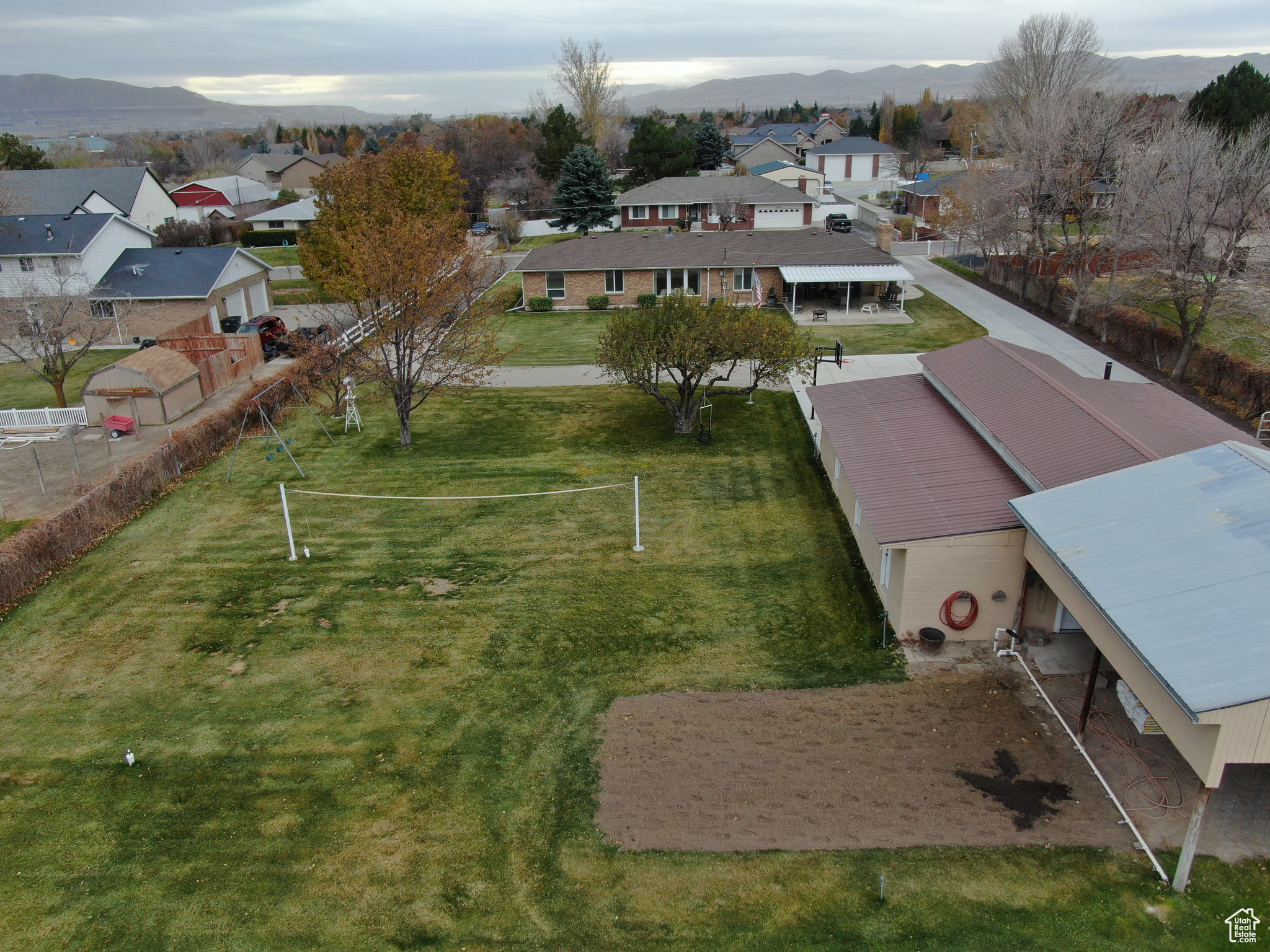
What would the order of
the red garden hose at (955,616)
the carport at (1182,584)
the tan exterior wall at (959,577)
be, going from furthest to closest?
the red garden hose at (955,616) → the tan exterior wall at (959,577) → the carport at (1182,584)

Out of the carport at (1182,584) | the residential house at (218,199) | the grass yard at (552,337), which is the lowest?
the grass yard at (552,337)

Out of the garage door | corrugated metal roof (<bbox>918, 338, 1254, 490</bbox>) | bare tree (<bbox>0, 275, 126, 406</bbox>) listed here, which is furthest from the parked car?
the garage door

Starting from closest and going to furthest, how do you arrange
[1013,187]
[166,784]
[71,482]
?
[166,784] < [71,482] < [1013,187]

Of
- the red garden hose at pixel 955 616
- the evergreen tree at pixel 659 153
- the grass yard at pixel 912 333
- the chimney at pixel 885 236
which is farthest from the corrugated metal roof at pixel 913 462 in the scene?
the evergreen tree at pixel 659 153

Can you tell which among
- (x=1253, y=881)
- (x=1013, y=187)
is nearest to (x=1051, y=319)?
(x=1013, y=187)

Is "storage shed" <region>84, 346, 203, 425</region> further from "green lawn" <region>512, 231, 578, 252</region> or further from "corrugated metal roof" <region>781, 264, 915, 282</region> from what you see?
"green lawn" <region>512, 231, 578, 252</region>

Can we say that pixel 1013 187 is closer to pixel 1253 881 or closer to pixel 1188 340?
pixel 1188 340

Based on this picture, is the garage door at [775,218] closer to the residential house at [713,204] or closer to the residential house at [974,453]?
the residential house at [713,204]
